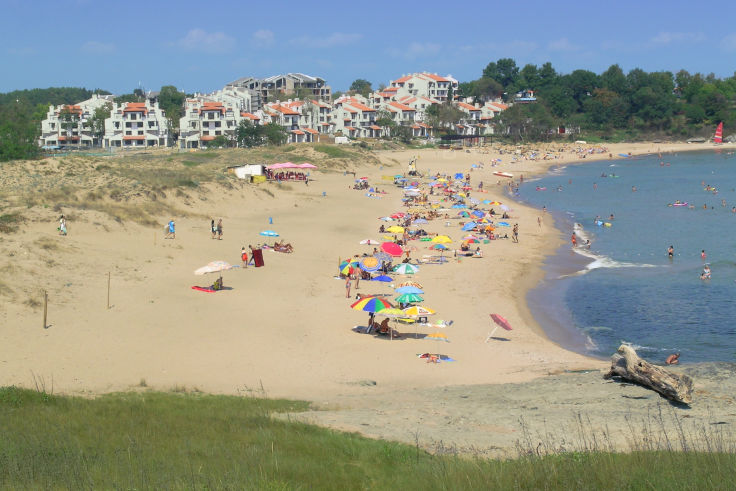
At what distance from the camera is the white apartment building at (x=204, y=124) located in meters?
93.4

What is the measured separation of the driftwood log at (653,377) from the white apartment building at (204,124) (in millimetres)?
82005

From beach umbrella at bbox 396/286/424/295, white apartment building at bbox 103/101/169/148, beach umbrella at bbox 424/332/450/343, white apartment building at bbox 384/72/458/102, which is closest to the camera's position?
beach umbrella at bbox 424/332/450/343

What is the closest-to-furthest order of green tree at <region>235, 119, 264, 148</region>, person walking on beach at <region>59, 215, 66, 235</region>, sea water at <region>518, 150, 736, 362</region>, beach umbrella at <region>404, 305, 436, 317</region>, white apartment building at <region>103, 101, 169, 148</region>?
1. beach umbrella at <region>404, 305, 436, 317</region>
2. sea water at <region>518, 150, 736, 362</region>
3. person walking on beach at <region>59, 215, 66, 235</region>
4. green tree at <region>235, 119, 264, 148</region>
5. white apartment building at <region>103, 101, 169, 148</region>

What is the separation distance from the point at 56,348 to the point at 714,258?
32.2 metres

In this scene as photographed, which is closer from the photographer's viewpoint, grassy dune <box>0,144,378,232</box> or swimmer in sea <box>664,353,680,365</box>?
swimmer in sea <box>664,353,680,365</box>

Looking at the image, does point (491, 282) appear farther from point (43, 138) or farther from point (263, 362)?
point (43, 138)

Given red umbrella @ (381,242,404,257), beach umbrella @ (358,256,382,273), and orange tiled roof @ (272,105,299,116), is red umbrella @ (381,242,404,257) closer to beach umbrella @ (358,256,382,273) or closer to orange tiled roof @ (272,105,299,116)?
beach umbrella @ (358,256,382,273)

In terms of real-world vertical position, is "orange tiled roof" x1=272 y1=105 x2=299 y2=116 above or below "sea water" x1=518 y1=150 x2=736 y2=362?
above

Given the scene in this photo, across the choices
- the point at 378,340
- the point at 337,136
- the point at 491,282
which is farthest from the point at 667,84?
the point at 378,340

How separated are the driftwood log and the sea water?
612 centimetres

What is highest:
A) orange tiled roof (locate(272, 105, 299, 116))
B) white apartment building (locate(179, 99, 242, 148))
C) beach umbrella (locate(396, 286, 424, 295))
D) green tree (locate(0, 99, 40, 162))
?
orange tiled roof (locate(272, 105, 299, 116))

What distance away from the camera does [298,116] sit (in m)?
107

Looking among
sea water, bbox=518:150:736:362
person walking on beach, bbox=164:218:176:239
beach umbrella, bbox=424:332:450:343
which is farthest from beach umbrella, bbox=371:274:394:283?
person walking on beach, bbox=164:218:176:239

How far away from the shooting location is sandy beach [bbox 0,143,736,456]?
17.0 metres
